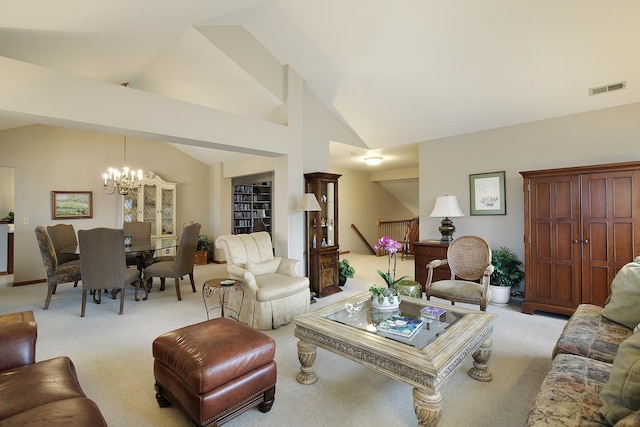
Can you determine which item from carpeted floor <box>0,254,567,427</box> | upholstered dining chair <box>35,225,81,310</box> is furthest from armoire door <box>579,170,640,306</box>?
upholstered dining chair <box>35,225,81,310</box>

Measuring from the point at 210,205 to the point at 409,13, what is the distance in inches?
250

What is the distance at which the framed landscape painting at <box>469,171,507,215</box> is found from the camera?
459 centimetres

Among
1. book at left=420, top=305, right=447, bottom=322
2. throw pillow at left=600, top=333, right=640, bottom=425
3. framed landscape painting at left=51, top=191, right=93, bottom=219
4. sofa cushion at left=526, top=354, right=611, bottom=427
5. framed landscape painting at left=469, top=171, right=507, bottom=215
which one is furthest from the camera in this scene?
framed landscape painting at left=51, top=191, right=93, bottom=219

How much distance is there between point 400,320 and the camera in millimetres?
2322

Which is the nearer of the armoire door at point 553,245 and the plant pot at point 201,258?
the armoire door at point 553,245

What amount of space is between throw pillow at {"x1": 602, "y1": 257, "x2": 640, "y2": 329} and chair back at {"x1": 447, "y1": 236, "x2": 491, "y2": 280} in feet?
4.54

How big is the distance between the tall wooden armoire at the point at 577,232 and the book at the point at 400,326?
2401mm

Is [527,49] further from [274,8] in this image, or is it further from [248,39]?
[248,39]

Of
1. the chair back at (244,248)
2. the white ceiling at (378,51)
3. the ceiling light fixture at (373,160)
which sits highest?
the white ceiling at (378,51)

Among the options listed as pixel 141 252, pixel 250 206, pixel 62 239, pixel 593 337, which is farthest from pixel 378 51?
pixel 62 239

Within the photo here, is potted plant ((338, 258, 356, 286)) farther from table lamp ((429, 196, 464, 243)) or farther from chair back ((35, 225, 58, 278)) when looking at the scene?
chair back ((35, 225, 58, 278))

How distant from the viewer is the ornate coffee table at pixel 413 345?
5.54 ft

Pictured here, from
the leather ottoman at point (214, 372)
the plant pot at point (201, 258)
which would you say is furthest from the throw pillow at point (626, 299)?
the plant pot at point (201, 258)

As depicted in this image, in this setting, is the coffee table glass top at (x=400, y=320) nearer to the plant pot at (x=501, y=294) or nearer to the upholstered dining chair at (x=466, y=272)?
the upholstered dining chair at (x=466, y=272)
